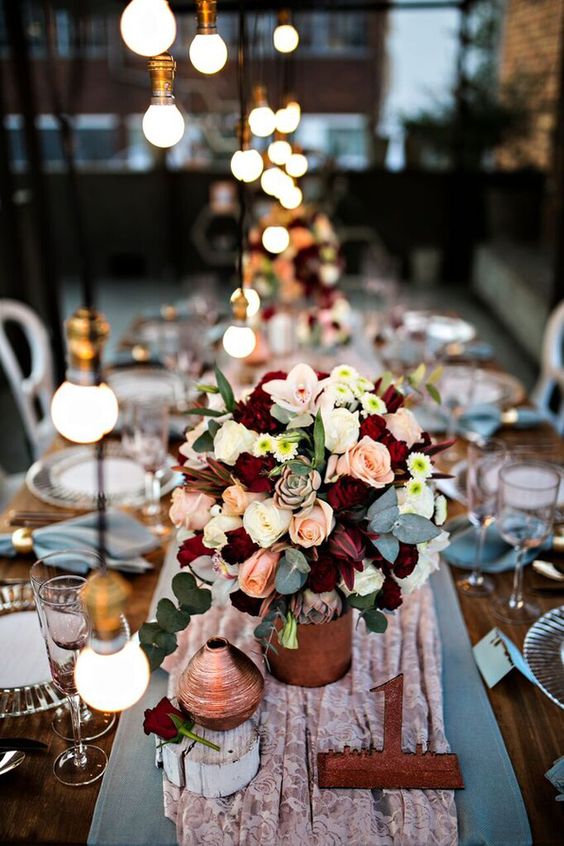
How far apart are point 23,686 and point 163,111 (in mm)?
826

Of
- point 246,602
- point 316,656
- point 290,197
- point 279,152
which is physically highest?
point 279,152

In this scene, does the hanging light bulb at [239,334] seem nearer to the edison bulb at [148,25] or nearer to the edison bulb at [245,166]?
the edison bulb at [245,166]

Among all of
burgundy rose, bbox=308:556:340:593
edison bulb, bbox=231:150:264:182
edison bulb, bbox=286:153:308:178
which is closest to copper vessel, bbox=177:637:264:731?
burgundy rose, bbox=308:556:340:593

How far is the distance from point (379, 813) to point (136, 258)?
735 centimetres

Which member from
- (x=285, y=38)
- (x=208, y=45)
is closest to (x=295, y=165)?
(x=285, y=38)

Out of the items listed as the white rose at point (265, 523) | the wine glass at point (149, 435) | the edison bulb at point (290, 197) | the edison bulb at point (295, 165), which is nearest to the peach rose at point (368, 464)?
the white rose at point (265, 523)

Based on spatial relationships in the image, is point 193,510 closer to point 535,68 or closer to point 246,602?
point 246,602

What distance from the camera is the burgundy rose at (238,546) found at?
43.1 inches

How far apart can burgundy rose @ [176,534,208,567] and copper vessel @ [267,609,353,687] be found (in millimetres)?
174

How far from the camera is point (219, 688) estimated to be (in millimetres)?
1023

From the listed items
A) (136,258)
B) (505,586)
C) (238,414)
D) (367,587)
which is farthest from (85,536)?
(136,258)

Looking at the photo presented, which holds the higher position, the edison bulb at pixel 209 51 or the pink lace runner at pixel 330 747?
A: the edison bulb at pixel 209 51

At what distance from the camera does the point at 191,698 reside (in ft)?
3.36

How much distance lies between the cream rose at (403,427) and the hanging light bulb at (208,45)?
55 cm
